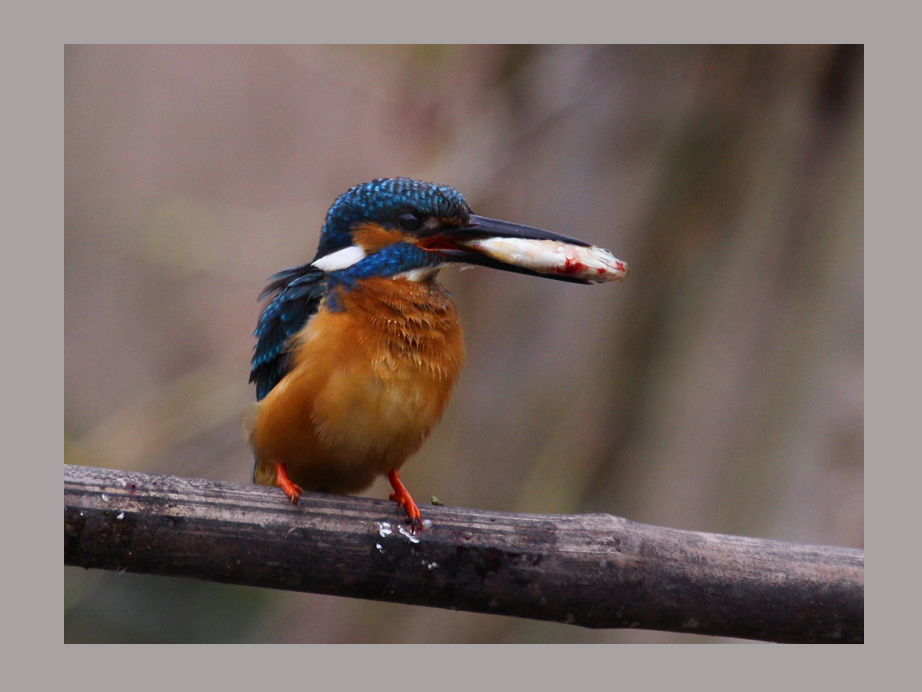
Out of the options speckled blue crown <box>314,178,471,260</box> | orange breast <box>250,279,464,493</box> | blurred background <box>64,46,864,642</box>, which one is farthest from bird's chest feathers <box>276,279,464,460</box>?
blurred background <box>64,46,864,642</box>

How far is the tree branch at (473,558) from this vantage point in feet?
6.54

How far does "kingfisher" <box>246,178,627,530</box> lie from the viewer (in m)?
2.42

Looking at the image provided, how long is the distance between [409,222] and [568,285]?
182 centimetres

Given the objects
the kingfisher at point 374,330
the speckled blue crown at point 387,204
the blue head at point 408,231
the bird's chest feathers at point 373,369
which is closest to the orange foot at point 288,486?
the kingfisher at point 374,330

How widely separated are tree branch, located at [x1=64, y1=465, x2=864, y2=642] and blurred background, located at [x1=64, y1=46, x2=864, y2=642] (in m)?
1.77

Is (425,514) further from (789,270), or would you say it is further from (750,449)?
(789,270)

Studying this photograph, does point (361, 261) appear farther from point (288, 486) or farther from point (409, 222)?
point (288, 486)

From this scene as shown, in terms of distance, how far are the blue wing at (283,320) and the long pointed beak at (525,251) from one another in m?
0.36

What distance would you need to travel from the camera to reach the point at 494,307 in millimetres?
4336

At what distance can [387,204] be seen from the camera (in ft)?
8.63

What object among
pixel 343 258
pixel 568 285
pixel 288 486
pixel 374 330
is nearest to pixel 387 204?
pixel 343 258

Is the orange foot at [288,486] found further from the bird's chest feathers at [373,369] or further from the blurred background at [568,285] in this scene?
the blurred background at [568,285]

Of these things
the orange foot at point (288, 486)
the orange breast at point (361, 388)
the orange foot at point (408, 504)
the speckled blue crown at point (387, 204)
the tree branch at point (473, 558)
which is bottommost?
the tree branch at point (473, 558)

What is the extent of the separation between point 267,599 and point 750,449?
2.50 metres
